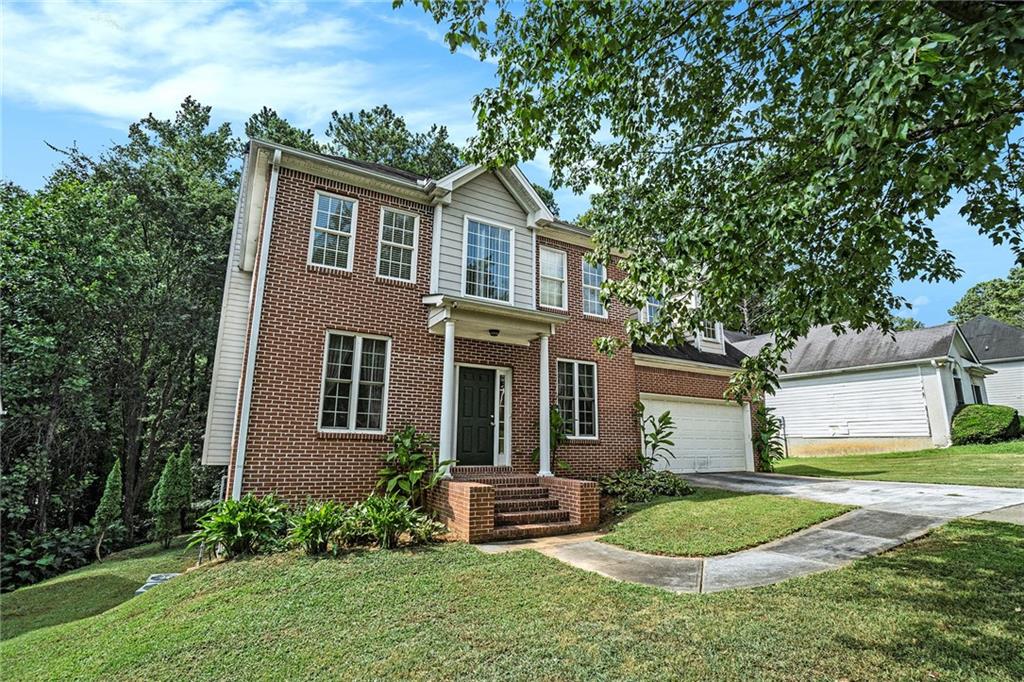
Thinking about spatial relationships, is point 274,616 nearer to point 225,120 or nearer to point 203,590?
point 203,590

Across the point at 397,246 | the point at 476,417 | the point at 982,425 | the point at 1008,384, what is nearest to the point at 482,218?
the point at 397,246

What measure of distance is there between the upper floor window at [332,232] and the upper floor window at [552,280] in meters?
4.61

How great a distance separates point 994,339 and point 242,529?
117 feet

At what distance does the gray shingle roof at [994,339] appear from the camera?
2562 cm

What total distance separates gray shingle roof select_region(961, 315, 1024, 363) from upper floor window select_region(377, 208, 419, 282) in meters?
30.2

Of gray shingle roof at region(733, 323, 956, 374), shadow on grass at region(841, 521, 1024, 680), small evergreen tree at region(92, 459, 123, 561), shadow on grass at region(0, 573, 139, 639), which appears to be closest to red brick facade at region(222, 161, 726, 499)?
shadow on grass at region(0, 573, 139, 639)

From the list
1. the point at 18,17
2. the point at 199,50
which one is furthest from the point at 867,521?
the point at 18,17

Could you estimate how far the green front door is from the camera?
10.4m

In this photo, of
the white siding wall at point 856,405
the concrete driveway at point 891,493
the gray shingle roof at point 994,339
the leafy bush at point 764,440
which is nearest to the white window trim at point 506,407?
the concrete driveway at point 891,493

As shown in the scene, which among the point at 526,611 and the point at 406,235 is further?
the point at 406,235

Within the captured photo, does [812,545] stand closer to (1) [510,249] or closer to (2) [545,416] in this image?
(2) [545,416]

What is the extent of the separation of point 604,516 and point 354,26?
27.3ft

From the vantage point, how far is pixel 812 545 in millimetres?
6363

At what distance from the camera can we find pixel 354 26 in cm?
538
